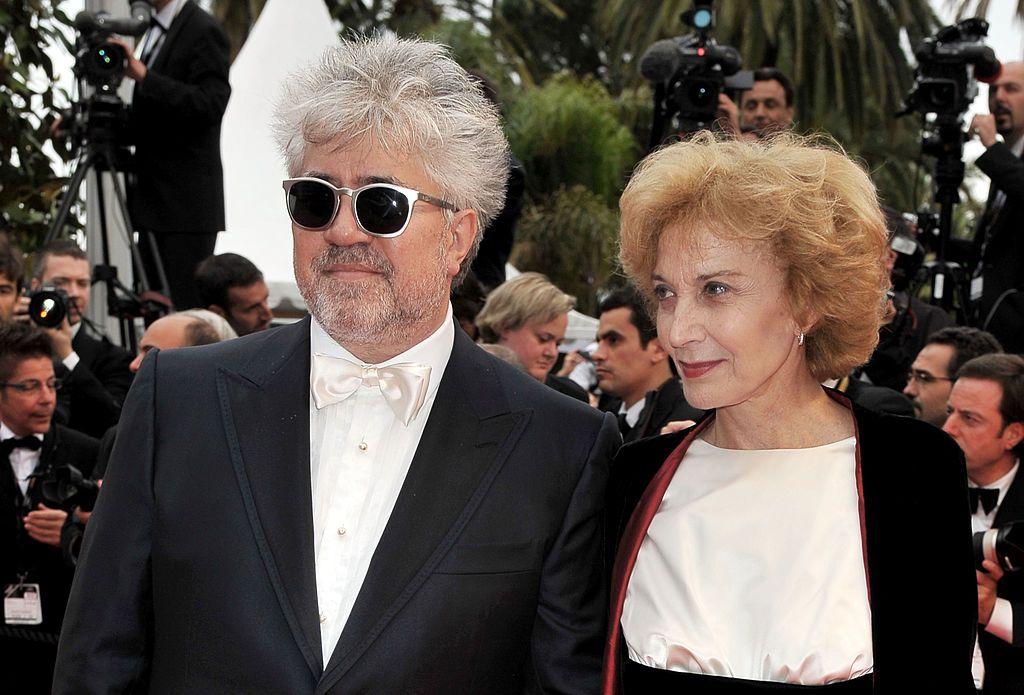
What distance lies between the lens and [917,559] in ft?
8.81

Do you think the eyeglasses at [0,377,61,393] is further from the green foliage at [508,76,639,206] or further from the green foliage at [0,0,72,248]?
the green foliage at [508,76,639,206]

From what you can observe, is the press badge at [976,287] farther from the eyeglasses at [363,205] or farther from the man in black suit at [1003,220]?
the eyeglasses at [363,205]

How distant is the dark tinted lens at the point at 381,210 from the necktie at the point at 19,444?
3419mm

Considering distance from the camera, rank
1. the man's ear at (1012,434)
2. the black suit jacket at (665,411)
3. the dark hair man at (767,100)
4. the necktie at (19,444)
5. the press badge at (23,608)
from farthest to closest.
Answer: the dark hair man at (767,100)
the necktie at (19,444)
the black suit jacket at (665,411)
the press badge at (23,608)
the man's ear at (1012,434)

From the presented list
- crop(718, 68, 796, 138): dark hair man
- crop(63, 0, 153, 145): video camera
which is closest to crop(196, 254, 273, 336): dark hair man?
crop(63, 0, 153, 145): video camera

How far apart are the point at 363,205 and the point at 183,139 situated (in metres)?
4.22

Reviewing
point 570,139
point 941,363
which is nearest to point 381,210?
point 941,363

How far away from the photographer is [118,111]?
20.9 feet

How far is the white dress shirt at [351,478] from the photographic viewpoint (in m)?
2.54

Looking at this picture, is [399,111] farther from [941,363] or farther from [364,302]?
[941,363]

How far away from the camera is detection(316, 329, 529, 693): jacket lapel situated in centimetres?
247

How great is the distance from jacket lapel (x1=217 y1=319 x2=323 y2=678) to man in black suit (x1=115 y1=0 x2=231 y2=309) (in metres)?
4.03

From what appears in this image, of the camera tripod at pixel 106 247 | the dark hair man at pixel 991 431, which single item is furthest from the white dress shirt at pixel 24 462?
the dark hair man at pixel 991 431

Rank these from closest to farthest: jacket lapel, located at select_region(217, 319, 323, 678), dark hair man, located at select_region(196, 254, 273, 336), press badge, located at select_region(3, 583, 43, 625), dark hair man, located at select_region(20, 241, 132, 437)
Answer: jacket lapel, located at select_region(217, 319, 323, 678) → press badge, located at select_region(3, 583, 43, 625) → dark hair man, located at select_region(20, 241, 132, 437) → dark hair man, located at select_region(196, 254, 273, 336)
